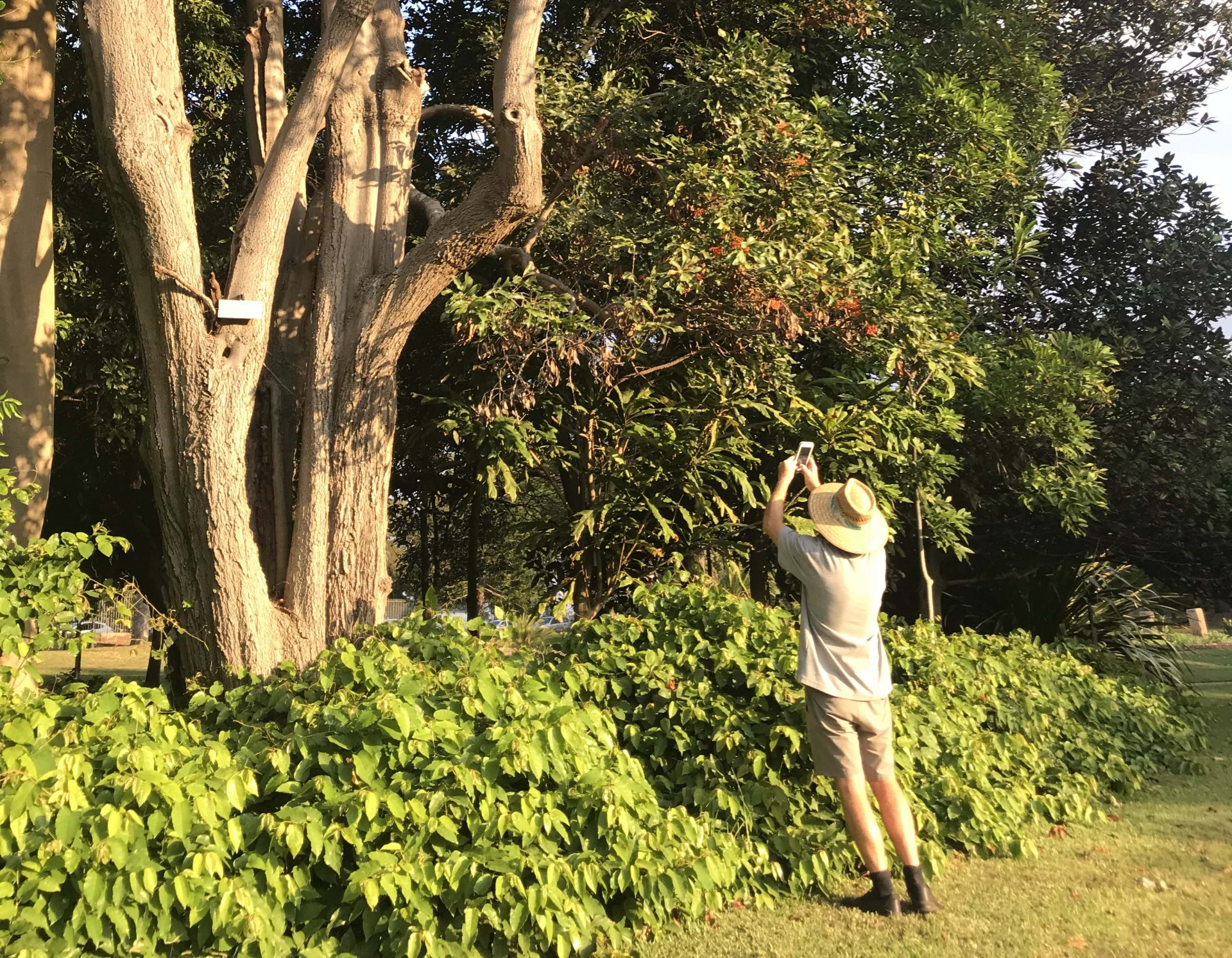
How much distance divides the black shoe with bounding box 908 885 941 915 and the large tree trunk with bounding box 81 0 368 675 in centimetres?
366

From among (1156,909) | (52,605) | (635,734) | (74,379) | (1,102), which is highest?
(1,102)

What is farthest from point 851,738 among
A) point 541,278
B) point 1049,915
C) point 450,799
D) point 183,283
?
point 541,278

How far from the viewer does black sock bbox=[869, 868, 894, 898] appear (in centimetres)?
464

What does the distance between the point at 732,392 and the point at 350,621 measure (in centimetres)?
351

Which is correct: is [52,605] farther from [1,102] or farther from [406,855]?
[1,102]

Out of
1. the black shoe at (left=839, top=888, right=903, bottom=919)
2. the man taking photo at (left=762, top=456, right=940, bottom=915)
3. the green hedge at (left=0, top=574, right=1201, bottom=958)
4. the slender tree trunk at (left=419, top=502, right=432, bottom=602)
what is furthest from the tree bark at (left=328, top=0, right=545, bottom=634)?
the slender tree trunk at (left=419, top=502, right=432, bottom=602)

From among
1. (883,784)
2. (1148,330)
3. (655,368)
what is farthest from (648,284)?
(1148,330)

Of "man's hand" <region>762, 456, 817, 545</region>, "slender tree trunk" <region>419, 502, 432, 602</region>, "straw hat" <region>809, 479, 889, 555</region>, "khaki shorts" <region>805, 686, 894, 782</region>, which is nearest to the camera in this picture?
"khaki shorts" <region>805, 686, 894, 782</region>

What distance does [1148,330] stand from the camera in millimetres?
13141

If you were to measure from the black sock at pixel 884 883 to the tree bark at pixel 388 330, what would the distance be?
351 cm

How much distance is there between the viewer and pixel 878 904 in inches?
185

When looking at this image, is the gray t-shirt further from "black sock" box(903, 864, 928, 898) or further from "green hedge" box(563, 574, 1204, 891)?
"black sock" box(903, 864, 928, 898)

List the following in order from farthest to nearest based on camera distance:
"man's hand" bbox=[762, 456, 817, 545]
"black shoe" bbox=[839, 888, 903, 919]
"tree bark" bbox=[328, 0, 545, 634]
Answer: "tree bark" bbox=[328, 0, 545, 634] < "man's hand" bbox=[762, 456, 817, 545] < "black shoe" bbox=[839, 888, 903, 919]

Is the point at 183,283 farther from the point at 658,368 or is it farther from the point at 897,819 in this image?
the point at 897,819
